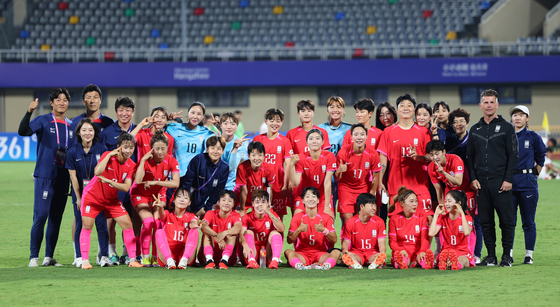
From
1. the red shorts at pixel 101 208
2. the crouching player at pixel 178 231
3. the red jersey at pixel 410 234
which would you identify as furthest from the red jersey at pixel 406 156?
the red shorts at pixel 101 208

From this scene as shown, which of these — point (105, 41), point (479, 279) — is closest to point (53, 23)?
point (105, 41)

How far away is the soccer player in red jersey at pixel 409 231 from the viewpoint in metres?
6.45

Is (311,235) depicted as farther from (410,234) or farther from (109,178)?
(109,178)

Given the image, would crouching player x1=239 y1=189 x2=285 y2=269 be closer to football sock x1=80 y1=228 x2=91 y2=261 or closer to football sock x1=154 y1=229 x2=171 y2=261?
football sock x1=154 y1=229 x2=171 y2=261

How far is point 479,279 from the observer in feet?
18.2

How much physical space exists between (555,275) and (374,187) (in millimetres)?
2213

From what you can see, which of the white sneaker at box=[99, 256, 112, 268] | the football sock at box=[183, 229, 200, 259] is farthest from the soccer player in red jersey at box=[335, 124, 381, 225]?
the white sneaker at box=[99, 256, 112, 268]

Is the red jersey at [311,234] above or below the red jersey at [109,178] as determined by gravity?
below

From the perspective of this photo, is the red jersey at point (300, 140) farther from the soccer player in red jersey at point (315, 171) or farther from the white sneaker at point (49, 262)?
the white sneaker at point (49, 262)

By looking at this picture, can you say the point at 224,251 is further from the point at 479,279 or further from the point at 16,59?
the point at 16,59

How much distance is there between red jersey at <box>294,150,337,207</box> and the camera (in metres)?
6.89

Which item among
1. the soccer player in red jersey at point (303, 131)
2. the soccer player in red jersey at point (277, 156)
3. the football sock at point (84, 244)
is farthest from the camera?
the soccer player in red jersey at point (303, 131)

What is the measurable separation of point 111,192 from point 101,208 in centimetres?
23

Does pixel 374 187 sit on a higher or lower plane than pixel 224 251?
higher
